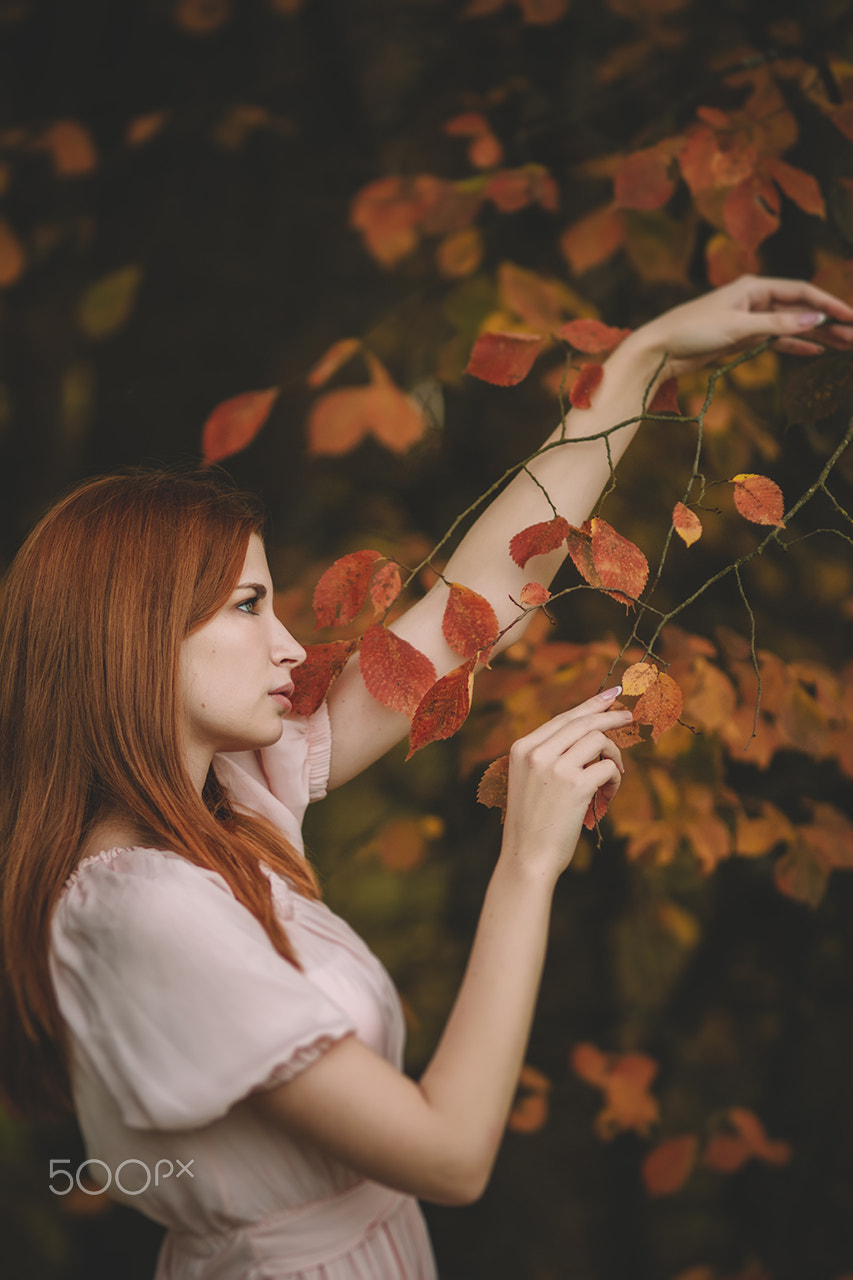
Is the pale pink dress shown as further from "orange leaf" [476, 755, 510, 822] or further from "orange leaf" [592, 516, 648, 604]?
"orange leaf" [592, 516, 648, 604]

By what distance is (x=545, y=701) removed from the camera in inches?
71.6

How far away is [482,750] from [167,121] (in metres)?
1.48

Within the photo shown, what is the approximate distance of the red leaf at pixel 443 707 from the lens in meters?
1.08

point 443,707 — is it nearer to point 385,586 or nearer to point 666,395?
point 385,586

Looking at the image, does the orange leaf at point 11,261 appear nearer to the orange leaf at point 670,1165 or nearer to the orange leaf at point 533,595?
the orange leaf at point 533,595

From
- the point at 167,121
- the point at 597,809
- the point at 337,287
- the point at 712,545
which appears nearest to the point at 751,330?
the point at 597,809

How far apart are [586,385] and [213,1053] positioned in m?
0.90

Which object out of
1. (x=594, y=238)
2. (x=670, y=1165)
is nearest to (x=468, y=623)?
(x=594, y=238)

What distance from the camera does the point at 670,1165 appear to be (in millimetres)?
1975

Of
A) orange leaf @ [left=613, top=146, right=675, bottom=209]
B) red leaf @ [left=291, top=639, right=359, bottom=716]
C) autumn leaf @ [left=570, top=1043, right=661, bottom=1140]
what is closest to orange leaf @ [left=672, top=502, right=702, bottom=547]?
red leaf @ [left=291, top=639, right=359, bottom=716]

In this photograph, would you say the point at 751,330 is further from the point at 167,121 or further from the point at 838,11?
the point at 167,121

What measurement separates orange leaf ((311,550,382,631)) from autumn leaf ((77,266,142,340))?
45.4 inches

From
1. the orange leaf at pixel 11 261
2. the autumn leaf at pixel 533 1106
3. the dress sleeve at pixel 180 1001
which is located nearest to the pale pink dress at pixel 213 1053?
the dress sleeve at pixel 180 1001

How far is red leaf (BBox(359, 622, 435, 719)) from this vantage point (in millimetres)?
1135
